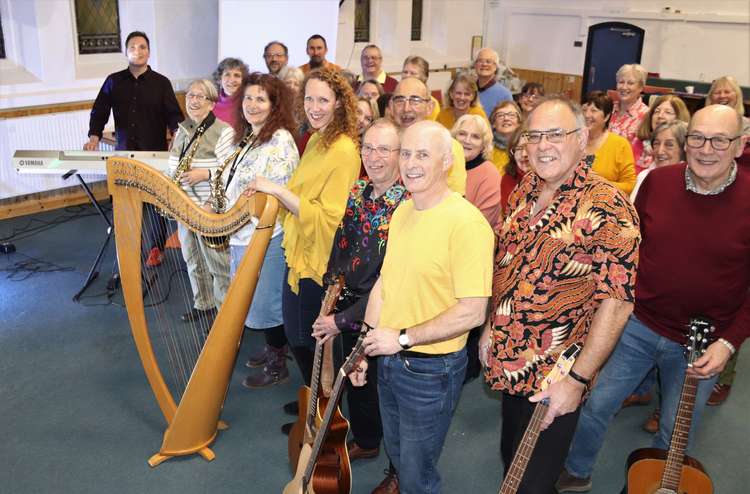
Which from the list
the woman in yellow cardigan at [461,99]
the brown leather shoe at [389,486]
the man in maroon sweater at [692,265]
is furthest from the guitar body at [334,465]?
the woman in yellow cardigan at [461,99]

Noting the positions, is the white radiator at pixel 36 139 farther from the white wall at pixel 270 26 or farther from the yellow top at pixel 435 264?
the yellow top at pixel 435 264

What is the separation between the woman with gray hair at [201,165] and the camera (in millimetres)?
3873

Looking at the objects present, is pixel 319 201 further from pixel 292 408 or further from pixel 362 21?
pixel 362 21

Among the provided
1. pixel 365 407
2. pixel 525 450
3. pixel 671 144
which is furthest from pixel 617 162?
pixel 525 450

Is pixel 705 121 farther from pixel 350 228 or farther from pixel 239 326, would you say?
pixel 239 326

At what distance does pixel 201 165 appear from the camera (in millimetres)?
4047

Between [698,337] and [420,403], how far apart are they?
982 millimetres

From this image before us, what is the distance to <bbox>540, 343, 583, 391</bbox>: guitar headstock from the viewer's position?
2.11 metres

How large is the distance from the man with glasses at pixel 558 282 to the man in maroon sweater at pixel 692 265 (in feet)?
1.89

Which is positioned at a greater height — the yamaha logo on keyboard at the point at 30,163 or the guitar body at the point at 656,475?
the yamaha logo on keyboard at the point at 30,163

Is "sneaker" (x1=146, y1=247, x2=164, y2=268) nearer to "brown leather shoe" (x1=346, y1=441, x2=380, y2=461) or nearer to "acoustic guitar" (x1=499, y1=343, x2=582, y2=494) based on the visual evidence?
"brown leather shoe" (x1=346, y1=441, x2=380, y2=461)

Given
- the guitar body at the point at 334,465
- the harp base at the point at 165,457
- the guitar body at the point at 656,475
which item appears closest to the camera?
the guitar body at the point at 656,475

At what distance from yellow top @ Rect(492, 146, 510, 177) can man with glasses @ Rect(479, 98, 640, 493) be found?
2.05 meters

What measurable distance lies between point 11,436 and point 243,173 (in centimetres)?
163
